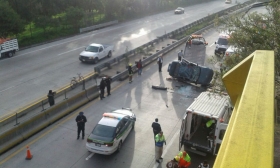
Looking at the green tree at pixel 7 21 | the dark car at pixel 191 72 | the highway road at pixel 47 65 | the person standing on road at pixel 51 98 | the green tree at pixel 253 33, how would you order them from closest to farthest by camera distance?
the green tree at pixel 253 33, the person standing on road at pixel 51 98, the highway road at pixel 47 65, the dark car at pixel 191 72, the green tree at pixel 7 21

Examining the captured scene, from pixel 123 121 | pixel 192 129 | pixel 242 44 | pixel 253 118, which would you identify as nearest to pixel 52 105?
pixel 123 121

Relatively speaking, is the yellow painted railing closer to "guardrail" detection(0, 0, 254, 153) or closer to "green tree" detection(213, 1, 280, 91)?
"green tree" detection(213, 1, 280, 91)

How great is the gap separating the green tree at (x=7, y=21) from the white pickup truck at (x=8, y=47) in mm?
3193

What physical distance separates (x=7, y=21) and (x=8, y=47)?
Answer: 4296mm

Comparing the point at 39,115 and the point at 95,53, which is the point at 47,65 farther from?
the point at 39,115

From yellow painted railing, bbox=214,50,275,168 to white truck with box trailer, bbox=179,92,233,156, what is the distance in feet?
25.6

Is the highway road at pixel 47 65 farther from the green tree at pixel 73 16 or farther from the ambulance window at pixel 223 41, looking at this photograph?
the ambulance window at pixel 223 41

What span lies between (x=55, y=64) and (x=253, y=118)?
24206 mm

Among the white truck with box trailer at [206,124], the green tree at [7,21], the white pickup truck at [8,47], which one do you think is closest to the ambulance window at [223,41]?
the white truck with box trailer at [206,124]

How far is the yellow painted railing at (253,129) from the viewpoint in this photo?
1.81 m

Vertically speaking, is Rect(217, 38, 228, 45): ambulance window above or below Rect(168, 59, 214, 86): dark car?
above

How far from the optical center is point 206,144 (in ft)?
38.5

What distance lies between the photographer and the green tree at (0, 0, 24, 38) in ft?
96.9

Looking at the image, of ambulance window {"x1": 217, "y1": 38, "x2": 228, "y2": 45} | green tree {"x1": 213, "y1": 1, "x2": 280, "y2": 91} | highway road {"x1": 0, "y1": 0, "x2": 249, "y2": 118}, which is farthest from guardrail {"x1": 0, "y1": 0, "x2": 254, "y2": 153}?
ambulance window {"x1": 217, "y1": 38, "x2": 228, "y2": 45}
